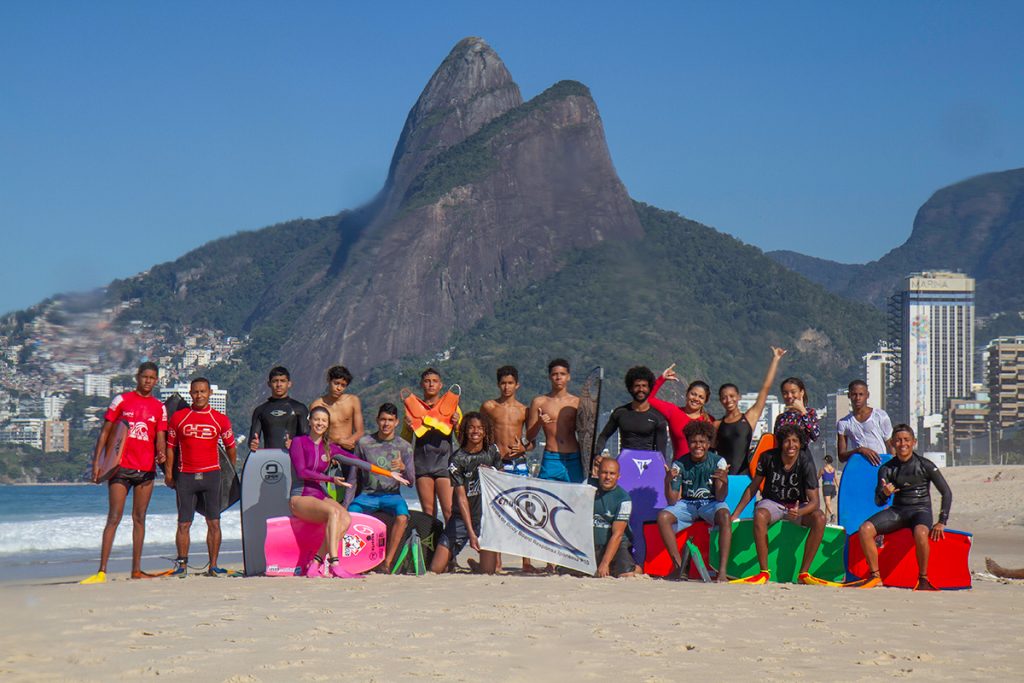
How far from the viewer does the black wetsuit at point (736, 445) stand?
953 cm

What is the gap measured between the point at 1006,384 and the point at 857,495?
12607cm

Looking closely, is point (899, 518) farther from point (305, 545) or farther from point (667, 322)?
point (667, 322)

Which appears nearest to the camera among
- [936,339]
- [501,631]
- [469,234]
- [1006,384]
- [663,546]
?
[501,631]

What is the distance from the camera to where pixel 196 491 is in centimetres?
945

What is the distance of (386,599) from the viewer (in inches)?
309

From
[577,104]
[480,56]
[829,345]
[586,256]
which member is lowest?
[829,345]

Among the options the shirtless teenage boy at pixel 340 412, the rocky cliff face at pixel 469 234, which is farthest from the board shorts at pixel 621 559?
the rocky cliff face at pixel 469 234

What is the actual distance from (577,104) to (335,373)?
490 ft

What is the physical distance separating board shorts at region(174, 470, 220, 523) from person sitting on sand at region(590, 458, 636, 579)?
2846mm

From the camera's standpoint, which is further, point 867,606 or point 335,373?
point 335,373

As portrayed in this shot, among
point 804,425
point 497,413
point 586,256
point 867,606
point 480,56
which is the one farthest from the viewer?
point 480,56

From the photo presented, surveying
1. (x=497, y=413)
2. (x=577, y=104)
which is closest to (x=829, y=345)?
(x=577, y=104)

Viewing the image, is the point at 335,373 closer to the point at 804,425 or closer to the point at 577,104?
the point at 804,425

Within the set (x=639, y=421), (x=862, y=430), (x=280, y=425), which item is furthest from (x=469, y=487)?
(x=862, y=430)
